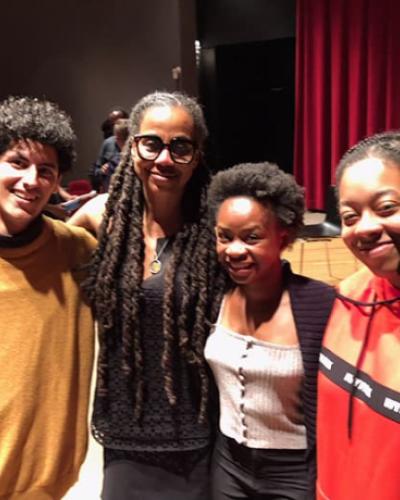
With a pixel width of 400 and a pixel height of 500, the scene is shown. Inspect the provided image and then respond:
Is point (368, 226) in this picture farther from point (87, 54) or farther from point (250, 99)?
point (87, 54)

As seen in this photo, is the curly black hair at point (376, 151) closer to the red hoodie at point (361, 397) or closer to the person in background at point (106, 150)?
the red hoodie at point (361, 397)

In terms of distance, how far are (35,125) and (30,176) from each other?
0.39 feet

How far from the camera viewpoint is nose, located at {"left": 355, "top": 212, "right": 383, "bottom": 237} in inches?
A: 38.4

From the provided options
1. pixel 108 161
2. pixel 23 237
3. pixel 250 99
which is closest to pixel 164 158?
pixel 23 237

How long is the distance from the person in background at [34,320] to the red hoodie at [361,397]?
0.61 metres

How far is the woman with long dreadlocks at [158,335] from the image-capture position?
1498 millimetres

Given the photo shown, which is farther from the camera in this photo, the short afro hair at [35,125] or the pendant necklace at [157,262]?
the pendant necklace at [157,262]

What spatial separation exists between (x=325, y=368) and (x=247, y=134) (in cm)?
619

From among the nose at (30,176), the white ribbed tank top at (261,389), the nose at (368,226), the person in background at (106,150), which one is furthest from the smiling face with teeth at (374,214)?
the person in background at (106,150)

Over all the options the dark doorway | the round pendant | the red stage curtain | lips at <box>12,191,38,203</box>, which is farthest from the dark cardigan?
the dark doorway

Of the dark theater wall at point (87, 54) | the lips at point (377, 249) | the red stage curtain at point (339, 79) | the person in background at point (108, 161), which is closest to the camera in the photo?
the lips at point (377, 249)

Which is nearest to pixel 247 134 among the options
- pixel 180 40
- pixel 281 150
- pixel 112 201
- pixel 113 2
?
pixel 281 150

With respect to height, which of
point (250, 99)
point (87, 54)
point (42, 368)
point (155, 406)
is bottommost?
point (155, 406)

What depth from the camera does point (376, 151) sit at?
104cm
